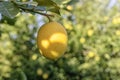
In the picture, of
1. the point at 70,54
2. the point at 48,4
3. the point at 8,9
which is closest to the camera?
the point at 8,9

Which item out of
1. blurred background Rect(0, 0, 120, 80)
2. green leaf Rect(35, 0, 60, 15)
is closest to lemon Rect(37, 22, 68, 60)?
green leaf Rect(35, 0, 60, 15)

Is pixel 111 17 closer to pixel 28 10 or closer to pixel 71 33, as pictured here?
pixel 71 33

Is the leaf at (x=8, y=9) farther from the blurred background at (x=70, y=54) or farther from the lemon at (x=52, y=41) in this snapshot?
the blurred background at (x=70, y=54)

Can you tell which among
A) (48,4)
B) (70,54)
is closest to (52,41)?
(48,4)

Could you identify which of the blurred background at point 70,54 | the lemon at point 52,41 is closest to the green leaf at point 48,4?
the lemon at point 52,41

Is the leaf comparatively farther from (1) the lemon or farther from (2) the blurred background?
(2) the blurred background

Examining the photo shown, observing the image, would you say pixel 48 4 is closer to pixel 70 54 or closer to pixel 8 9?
pixel 8 9
